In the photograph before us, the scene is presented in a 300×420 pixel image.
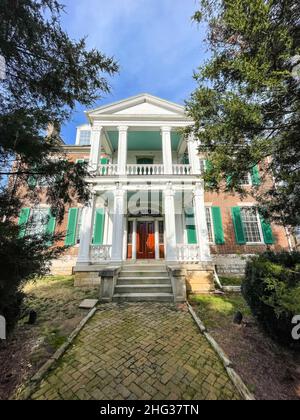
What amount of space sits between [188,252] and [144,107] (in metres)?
8.18

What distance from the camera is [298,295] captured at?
3.04 meters

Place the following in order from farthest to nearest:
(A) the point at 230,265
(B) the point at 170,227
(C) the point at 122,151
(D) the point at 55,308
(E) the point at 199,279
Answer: (A) the point at 230,265
(C) the point at 122,151
(B) the point at 170,227
(E) the point at 199,279
(D) the point at 55,308

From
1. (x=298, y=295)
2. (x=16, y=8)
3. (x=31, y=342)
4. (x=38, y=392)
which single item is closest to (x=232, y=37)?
(x=16, y=8)

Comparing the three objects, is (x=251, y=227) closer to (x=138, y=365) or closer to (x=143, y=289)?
(x=143, y=289)

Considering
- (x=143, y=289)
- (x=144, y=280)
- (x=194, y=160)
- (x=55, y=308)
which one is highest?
(x=194, y=160)

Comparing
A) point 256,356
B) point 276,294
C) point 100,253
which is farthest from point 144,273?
point 276,294

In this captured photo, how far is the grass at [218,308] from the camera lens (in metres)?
5.16

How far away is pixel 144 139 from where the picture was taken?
11.1m

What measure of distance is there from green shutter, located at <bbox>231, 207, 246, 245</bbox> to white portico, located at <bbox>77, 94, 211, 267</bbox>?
263cm

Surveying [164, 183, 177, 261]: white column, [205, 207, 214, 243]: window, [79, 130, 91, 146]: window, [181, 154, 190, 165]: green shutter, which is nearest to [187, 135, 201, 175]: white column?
A: [164, 183, 177, 261]: white column

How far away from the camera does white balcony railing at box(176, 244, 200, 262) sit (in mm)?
8570

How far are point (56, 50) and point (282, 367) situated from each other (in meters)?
7.56

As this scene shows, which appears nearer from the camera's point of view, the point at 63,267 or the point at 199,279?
the point at 199,279

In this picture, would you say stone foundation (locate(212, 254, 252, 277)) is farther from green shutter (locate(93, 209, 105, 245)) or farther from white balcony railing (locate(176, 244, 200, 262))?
green shutter (locate(93, 209, 105, 245))
